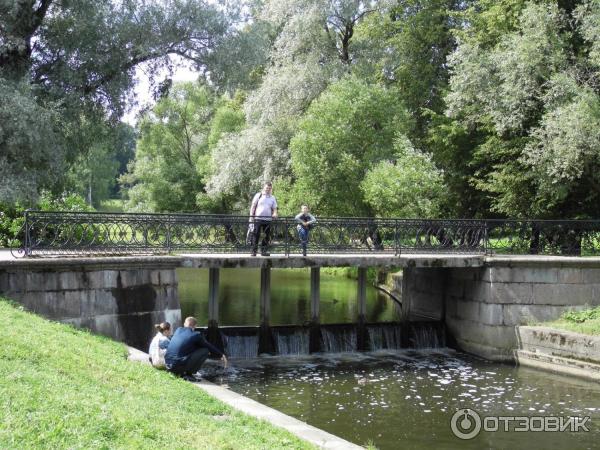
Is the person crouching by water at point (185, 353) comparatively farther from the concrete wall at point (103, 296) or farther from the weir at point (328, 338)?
the weir at point (328, 338)

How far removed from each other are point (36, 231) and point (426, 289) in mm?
12339

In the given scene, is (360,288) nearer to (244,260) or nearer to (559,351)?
(244,260)

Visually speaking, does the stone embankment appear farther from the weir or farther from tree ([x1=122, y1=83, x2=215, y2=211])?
tree ([x1=122, y1=83, x2=215, y2=211])

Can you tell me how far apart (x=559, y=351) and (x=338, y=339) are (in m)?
5.94

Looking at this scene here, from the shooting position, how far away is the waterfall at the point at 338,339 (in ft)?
67.0

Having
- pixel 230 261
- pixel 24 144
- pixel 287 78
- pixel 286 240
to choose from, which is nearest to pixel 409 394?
pixel 286 240

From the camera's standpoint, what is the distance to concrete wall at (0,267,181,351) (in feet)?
48.9

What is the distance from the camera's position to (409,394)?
1549 cm

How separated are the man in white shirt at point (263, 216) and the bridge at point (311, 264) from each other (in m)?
0.33

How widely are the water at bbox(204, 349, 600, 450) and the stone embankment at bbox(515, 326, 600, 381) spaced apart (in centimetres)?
40

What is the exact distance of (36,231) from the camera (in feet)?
60.8

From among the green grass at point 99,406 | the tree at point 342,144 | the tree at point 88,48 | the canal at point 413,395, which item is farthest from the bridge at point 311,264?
the tree at point 342,144

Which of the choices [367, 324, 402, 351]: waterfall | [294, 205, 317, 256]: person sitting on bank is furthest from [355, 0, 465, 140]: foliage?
[294, 205, 317, 256]: person sitting on bank

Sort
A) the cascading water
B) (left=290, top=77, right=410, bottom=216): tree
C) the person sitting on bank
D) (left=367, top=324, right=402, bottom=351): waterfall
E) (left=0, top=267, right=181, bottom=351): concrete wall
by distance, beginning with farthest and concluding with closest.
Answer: (left=290, top=77, right=410, bottom=216): tree, the cascading water, (left=367, top=324, right=402, bottom=351): waterfall, the person sitting on bank, (left=0, top=267, right=181, bottom=351): concrete wall
